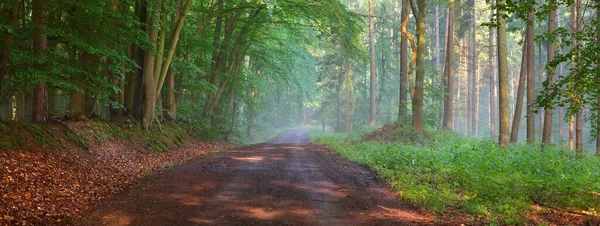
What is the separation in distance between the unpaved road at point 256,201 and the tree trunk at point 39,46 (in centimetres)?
342

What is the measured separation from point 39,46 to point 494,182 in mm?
10355

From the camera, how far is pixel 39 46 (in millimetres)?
10359

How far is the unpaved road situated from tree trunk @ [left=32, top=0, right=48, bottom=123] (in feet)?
11.2

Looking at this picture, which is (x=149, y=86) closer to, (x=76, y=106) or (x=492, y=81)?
(x=76, y=106)

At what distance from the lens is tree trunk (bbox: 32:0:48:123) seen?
10.2m

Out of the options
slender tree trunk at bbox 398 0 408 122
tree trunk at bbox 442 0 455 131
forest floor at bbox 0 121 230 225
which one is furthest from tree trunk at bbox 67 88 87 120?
tree trunk at bbox 442 0 455 131

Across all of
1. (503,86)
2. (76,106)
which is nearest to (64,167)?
(76,106)

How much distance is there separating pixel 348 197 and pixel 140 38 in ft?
28.5

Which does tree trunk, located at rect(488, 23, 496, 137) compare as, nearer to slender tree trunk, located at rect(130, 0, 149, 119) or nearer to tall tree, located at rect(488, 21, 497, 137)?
tall tree, located at rect(488, 21, 497, 137)

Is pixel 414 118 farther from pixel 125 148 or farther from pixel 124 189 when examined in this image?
pixel 124 189

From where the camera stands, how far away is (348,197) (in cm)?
815

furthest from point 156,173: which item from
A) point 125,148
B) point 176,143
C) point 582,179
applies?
point 582,179

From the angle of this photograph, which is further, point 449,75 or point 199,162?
point 449,75

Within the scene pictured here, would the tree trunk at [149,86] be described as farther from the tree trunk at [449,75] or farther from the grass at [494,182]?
the tree trunk at [449,75]
